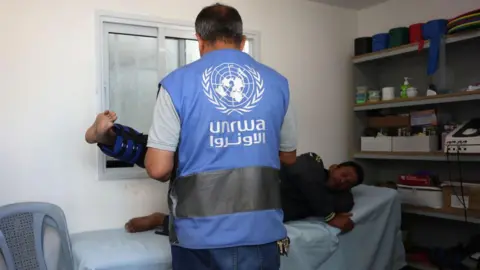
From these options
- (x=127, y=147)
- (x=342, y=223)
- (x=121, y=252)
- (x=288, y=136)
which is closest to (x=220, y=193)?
(x=288, y=136)

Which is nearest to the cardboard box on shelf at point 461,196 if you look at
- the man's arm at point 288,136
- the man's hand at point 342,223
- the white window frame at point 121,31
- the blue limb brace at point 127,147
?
the man's hand at point 342,223

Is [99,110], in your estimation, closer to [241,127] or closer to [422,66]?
[241,127]

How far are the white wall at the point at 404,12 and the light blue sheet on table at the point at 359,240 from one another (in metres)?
1.49

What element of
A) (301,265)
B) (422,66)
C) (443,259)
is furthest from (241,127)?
(422,66)

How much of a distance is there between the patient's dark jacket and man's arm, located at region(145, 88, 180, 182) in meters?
1.54

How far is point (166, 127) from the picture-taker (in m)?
1.24

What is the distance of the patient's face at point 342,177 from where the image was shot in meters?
2.85

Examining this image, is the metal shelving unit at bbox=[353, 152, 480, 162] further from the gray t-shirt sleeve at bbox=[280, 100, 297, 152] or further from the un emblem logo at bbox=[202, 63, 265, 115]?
the un emblem logo at bbox=[202, 63, 265, 115]

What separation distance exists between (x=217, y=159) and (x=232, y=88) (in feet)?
0.72

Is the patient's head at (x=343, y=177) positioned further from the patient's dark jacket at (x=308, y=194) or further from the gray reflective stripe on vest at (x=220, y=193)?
the gray reflective stripe on vest at (x=220, y=193)

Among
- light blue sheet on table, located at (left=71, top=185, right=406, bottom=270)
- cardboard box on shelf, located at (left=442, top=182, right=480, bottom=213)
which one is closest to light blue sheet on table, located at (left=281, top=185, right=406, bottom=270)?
light blue sheet on table, located at (left=71, top=185, right=406, bottom=270)

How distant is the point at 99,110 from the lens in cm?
259

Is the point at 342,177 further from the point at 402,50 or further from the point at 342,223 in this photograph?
the point at 402,50

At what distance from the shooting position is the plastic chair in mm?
2180
